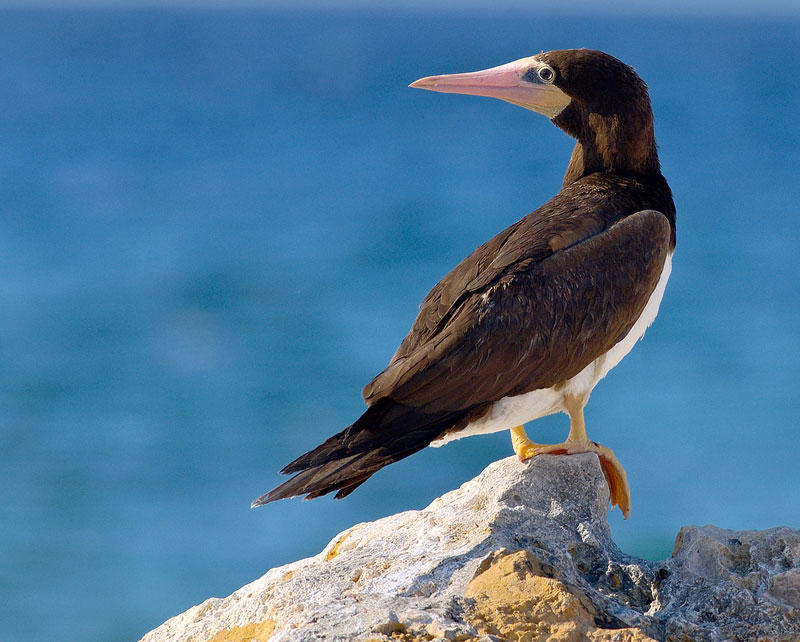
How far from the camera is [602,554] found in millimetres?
3914

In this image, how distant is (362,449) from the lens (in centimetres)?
420

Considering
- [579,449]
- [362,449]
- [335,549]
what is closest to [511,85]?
[579,449]

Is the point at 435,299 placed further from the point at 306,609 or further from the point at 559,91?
the point at 306,609

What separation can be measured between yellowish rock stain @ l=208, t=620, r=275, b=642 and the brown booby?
552 mm

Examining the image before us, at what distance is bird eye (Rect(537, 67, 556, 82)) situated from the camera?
5.31 m

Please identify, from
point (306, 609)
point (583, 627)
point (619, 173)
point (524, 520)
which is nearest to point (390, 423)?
point (524, 520)

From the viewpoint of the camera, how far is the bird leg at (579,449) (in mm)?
4770

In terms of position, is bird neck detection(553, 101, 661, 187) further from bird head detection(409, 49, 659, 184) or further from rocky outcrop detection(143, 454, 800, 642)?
rocky outcrop detection(143, 454, 800, 642)

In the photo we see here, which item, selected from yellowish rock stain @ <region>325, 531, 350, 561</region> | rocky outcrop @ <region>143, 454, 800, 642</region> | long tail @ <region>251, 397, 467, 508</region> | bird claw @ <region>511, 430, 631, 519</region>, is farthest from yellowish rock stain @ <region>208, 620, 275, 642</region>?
bird claw @ <region>511, 430, 631, 519</region>

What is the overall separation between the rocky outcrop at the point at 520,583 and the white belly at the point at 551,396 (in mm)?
288

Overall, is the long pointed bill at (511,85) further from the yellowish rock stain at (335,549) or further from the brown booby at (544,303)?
the yellowish rock stain at (335,549)

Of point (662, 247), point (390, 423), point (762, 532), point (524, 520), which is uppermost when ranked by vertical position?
point (662, 247)

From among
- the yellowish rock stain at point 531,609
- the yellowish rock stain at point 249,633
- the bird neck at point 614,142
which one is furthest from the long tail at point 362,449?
the bird neck at point 614,142

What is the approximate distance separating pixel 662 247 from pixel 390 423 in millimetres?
1665
